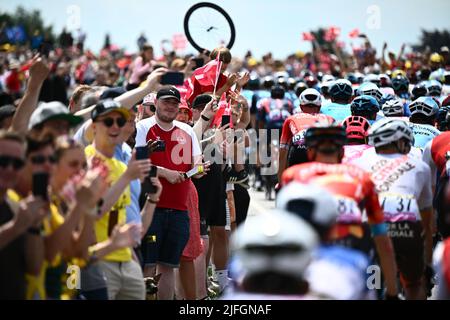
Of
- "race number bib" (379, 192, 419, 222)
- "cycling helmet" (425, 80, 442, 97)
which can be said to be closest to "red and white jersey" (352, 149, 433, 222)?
"race number bib" (379, 192, 419, 222)

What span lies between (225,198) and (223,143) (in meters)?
0.66

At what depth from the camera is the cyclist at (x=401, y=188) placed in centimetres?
856

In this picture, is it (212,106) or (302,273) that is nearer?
(302,273)

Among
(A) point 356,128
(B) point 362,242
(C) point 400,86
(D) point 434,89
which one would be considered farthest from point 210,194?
(D) point 434,89

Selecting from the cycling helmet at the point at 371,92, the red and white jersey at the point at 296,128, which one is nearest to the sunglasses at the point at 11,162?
the red and white jersey at the point at 296,128

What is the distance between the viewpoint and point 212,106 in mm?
11086

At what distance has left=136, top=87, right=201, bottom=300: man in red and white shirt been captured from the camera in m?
9.97

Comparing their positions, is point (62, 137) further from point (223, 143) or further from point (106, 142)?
point (223, 143)

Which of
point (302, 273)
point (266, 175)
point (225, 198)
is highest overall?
point (302, 273)

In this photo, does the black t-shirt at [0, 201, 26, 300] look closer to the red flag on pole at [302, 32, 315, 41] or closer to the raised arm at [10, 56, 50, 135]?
the raised arm at [10, 56, 50, 135]

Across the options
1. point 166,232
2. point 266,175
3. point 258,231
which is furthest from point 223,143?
point 266,175
